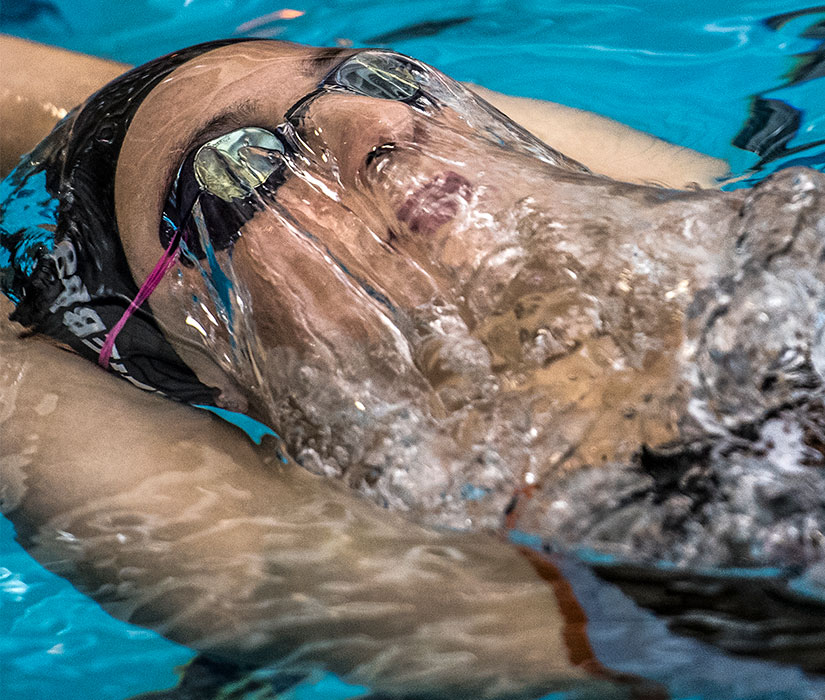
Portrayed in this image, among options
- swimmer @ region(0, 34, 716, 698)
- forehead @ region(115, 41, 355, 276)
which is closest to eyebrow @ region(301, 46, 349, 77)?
forehead @ region(115, 41, 355, 276)

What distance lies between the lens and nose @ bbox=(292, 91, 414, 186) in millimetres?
1059

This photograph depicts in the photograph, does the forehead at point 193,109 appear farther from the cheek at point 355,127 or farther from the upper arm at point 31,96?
the upper arm at point 31,96

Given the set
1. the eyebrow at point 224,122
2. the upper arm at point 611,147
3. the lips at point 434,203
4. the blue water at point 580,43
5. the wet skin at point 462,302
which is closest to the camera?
the wet skin at point 462,302

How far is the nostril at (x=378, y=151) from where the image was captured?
1.05m

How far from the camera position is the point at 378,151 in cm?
105

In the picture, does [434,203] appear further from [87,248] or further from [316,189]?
[87,248]

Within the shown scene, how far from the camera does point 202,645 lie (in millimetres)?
1084

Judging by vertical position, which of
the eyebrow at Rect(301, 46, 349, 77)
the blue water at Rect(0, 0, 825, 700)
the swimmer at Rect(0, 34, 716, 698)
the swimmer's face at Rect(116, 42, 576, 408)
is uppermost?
the blue water at Rect(0, 0, 825, 700)

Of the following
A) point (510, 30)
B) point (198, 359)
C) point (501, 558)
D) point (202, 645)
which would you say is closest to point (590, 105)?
point (510, 30)

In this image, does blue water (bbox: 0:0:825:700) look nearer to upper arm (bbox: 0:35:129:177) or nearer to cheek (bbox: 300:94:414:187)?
upper arm (bbox: 0:35:129:177)

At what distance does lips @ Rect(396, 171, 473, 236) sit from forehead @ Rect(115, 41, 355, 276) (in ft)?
0.86

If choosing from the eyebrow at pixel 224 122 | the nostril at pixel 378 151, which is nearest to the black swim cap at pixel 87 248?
the eyebrow at pixel 224 122

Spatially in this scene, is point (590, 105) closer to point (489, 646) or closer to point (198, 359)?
point (198, 359)

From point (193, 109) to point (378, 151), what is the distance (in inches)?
12.1
